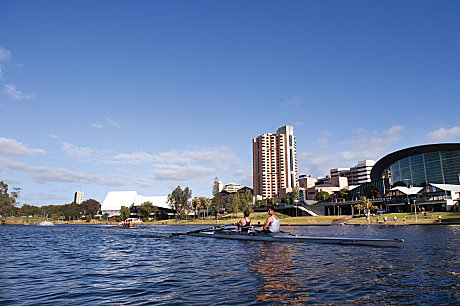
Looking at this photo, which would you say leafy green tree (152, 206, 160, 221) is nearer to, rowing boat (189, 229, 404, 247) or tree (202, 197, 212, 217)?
tree (202, 197, 212, 217)

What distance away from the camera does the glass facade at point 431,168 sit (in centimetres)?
11444

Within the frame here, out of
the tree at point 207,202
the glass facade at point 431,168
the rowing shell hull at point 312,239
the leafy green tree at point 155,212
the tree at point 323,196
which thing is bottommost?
the rowing shell hull at point 312,239

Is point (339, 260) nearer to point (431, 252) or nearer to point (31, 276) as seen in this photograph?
point (431, 252)

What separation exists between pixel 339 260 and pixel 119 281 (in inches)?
461

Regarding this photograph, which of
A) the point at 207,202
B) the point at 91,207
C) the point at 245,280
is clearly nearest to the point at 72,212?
the point at 91,207

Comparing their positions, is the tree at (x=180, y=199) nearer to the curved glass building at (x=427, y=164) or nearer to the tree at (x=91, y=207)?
the tree at (x=91, y=207)

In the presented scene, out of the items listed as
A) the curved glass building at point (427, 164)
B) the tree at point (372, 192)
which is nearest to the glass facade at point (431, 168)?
the curved glass building at point (427, 164)

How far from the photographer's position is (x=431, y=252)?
64.5 ft

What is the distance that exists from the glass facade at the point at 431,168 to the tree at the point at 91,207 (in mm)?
166444

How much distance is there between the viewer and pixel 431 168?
119 metres

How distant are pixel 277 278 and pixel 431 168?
130 metres

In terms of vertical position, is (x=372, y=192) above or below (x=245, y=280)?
above

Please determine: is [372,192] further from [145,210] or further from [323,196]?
[145,210]

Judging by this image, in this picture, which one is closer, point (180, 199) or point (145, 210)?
point (180, 199)
